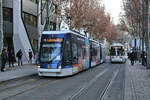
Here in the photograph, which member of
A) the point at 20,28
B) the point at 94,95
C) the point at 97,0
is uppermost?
the point at 97,0

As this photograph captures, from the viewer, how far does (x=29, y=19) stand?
34.4 m

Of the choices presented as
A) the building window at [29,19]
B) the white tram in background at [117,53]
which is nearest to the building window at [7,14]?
the building window at [29,19]

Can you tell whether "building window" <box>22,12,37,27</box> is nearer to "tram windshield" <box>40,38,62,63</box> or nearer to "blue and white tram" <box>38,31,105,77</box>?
"blue and white tram" <box>38,31,105,77</box>

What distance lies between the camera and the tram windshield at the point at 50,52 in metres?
15.2

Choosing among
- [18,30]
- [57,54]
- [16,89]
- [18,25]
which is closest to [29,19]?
[18,25]

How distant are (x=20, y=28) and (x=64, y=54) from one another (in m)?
17.3

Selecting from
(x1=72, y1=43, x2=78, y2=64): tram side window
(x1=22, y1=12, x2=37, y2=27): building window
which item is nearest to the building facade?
(x1=22, y1=12, x2=37, y2=27): building window

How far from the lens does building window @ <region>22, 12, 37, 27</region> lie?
32.7m

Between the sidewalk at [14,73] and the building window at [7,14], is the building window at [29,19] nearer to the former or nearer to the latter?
the building window at [7,14]

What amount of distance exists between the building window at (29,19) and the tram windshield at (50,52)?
17.8 metres

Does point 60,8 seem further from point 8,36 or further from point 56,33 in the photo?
point 56,33

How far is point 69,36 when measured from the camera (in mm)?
16234

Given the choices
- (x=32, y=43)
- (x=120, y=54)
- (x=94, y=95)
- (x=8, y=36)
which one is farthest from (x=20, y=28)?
(x=94, y=95)

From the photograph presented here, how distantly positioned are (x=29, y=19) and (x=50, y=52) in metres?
20.1
